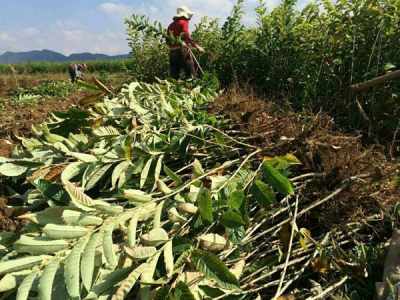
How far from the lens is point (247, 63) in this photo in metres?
3.35

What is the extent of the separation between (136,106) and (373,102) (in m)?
1.24

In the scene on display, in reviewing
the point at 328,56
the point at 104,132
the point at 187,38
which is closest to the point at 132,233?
the point at 104,132

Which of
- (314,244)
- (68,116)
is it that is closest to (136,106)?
(68,116)

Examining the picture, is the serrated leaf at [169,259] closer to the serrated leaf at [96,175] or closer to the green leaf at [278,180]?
the green leaf at [278,180]

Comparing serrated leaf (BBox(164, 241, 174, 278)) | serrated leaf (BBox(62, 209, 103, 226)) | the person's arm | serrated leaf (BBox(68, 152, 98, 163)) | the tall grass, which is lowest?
the tall grass

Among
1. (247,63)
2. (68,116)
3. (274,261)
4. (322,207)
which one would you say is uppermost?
(247,63)

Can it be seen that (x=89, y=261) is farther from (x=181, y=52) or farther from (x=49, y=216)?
(x=181, y=52)

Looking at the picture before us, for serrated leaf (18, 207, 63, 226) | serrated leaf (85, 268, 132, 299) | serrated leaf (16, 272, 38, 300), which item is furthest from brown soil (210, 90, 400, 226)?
serrated leaf (16, 272, 38, 300)

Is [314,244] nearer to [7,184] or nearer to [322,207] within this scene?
[322,207]

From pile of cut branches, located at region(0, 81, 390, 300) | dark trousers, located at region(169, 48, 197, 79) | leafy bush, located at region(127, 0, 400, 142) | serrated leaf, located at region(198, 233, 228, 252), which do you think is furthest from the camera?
dark trousers, located at region(169, 48, 197, 79)

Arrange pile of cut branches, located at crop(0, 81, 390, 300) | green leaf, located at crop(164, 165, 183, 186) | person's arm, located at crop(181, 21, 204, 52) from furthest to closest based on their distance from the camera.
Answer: person's arm, located at crop(181, 21, 204, 52) → green leaf, located at crop(164, 165, 183, 186) → pile of cut branches, located at crop(0, 81, 390, 300)

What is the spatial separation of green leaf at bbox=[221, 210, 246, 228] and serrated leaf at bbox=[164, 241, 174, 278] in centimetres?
16

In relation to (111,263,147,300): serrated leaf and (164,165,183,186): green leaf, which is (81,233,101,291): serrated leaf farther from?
(164,165,183,186): green leaf

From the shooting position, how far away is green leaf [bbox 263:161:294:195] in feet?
3.92
